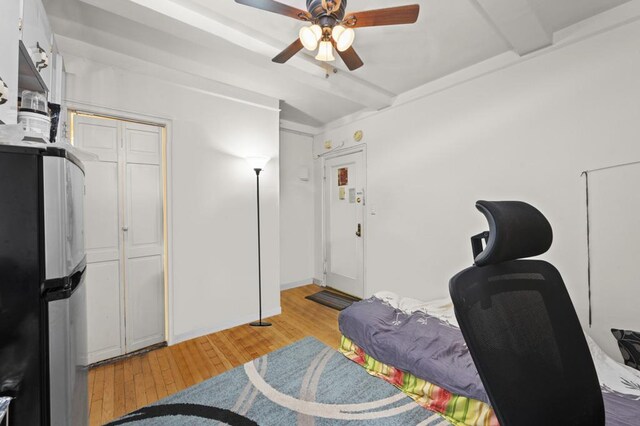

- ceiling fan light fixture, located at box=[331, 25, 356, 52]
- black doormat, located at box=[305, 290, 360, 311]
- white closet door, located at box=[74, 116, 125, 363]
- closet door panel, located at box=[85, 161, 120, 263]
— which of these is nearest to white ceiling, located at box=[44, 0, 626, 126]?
Answer: ceiling fan light fixture, located at box=[331, 25, 356, 52]

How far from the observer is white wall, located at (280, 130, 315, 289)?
168 inches

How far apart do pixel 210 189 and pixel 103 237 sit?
39.9 inches

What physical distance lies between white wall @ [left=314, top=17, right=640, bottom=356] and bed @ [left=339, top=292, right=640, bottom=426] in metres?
0.70

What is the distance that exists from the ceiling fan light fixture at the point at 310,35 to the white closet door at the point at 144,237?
1.80 meters

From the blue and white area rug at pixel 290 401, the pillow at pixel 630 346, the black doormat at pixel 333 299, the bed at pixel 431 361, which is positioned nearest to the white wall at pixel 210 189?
the black doormat at pixel 333 299

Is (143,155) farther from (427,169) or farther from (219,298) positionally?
(427,169)

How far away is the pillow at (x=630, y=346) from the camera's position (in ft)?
5.34

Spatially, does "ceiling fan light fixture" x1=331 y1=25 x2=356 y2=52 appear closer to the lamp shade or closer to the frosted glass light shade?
the frosted glass light shade

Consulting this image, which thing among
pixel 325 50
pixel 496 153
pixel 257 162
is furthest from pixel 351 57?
pixel 496 153

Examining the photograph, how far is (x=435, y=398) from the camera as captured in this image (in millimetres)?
1704

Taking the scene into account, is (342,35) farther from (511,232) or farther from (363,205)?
(363,205)

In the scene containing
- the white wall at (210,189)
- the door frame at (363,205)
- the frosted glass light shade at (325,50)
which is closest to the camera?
the frosted glass light shade at (325,50)

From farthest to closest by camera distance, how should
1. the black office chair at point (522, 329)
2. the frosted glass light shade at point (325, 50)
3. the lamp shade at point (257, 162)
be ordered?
the lamp shade at point (257, 162), the frosted glass light shade at point (325, 50), the black office chair at point (522, 329)

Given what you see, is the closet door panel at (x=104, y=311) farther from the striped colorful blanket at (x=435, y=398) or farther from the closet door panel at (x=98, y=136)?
the striped colorful blanket at (x=435, y=398)
